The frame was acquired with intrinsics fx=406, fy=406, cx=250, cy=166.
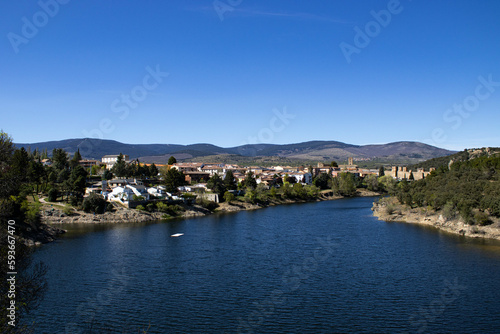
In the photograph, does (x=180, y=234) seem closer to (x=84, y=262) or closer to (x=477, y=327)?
(x=84, y=262)

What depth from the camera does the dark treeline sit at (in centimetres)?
3194

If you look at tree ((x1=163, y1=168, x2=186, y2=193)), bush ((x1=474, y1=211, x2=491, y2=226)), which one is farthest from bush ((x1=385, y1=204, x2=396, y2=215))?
tree ((x1=163, y1=168, x2=186, y2=193))

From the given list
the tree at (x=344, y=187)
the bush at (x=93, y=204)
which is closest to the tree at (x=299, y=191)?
the tree at (x=344, y=187)

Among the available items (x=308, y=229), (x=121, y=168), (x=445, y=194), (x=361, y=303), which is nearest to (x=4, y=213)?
(x=361, y=303)

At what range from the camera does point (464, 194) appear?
3438 cm

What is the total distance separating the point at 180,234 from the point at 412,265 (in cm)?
1801

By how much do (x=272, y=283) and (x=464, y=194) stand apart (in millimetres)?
22886

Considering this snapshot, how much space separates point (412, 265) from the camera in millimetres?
22625

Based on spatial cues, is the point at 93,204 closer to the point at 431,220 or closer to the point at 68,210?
the point at 68,210

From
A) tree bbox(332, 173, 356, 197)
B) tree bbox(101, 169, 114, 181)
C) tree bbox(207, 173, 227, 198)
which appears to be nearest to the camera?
tree bbox(207, 173, 227, 198)

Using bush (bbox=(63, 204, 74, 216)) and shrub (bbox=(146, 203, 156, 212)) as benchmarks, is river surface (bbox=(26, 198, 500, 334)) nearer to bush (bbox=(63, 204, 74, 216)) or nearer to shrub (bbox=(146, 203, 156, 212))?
bush (bbox=(63, 204, 74, 216))

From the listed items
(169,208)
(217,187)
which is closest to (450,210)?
(169,208)

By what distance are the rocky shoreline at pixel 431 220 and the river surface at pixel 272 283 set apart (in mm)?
1461

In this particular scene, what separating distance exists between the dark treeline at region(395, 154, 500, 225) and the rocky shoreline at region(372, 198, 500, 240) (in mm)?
660
